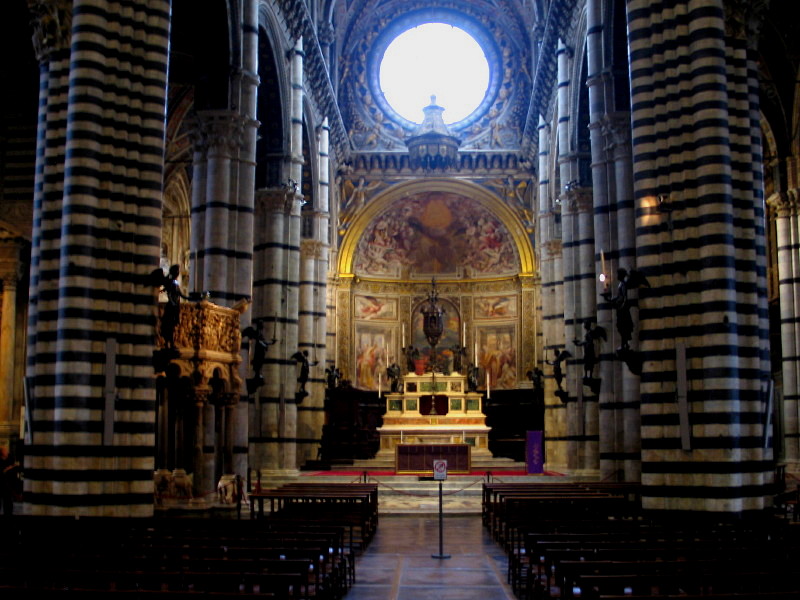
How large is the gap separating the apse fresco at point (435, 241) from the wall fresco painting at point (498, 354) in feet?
9.05

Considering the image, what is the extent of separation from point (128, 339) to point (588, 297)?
14381 mm

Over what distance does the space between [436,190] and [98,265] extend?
29.3 meters

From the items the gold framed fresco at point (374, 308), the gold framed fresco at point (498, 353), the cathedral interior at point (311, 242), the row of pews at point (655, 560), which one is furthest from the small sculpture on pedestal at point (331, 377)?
the row of pews at point (655, 560)

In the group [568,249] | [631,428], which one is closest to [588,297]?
[568,249]

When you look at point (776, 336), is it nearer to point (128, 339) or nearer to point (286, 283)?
point (286, 283)

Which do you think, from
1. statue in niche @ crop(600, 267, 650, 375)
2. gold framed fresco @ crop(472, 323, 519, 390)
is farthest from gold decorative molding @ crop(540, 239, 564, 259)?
statue in niche @ crop(600, 267, 650, 375)

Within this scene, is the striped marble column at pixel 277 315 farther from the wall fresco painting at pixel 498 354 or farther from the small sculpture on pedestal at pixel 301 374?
the wall fresco painting at pixel 498 354

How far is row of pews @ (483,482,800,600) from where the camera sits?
715 centimetres

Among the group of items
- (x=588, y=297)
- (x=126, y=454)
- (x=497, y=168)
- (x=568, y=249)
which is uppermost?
(x=497, y=168)

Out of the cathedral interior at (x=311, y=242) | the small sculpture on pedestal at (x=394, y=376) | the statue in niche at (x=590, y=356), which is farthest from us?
the small sculpture on pedestal at (x=394, y=376)

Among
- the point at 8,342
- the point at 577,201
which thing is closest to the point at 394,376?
the point at 577,201

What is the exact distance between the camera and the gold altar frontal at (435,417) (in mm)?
34594

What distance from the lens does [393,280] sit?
144ft

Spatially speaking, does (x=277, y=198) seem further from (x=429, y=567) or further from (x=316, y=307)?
(x=429, y=567)
